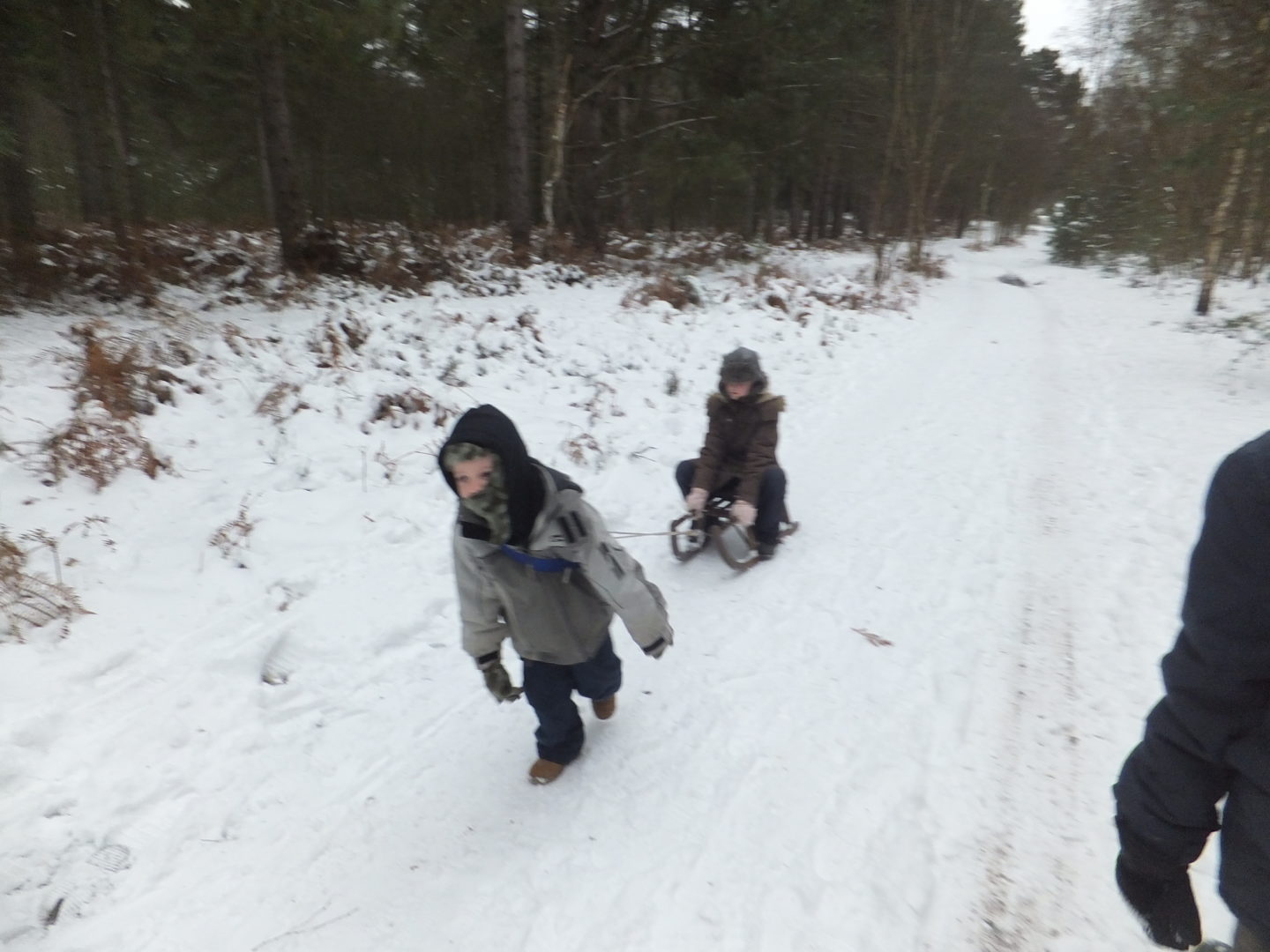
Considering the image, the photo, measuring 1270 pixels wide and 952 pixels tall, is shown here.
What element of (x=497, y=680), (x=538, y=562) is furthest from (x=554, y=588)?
(x=497, y=680)

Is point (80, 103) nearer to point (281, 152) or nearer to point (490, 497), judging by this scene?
→ point (281, 152)

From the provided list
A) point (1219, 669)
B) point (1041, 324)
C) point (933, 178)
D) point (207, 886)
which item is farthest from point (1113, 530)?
point (933, 178)

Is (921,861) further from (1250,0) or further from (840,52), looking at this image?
(840,52)

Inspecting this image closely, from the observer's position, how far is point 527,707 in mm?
3512

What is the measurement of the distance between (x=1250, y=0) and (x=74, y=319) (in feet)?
44.0

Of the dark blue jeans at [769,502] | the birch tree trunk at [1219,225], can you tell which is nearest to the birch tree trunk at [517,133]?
the dark blue jeans at [769,502]

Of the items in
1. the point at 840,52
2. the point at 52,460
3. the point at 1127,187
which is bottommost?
the point at 52,460

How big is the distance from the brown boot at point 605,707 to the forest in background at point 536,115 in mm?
7254

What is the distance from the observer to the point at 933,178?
1128 inches

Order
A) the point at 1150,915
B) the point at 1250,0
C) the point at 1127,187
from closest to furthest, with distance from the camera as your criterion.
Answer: the point at 1150,915
the point at 1250,0
the point at 1127,187

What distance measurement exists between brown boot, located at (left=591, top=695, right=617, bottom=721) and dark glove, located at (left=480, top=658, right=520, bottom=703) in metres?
0.55

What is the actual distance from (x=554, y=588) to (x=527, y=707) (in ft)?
3.45

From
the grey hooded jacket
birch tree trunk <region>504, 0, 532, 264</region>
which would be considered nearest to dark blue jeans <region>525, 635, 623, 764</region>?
the grey hooded jacket

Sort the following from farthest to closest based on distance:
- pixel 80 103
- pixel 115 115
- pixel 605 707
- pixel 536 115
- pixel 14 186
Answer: pixel 536 115
pixel 115 115
pixel 80 103
pixel 14 186
pixel 605 707
